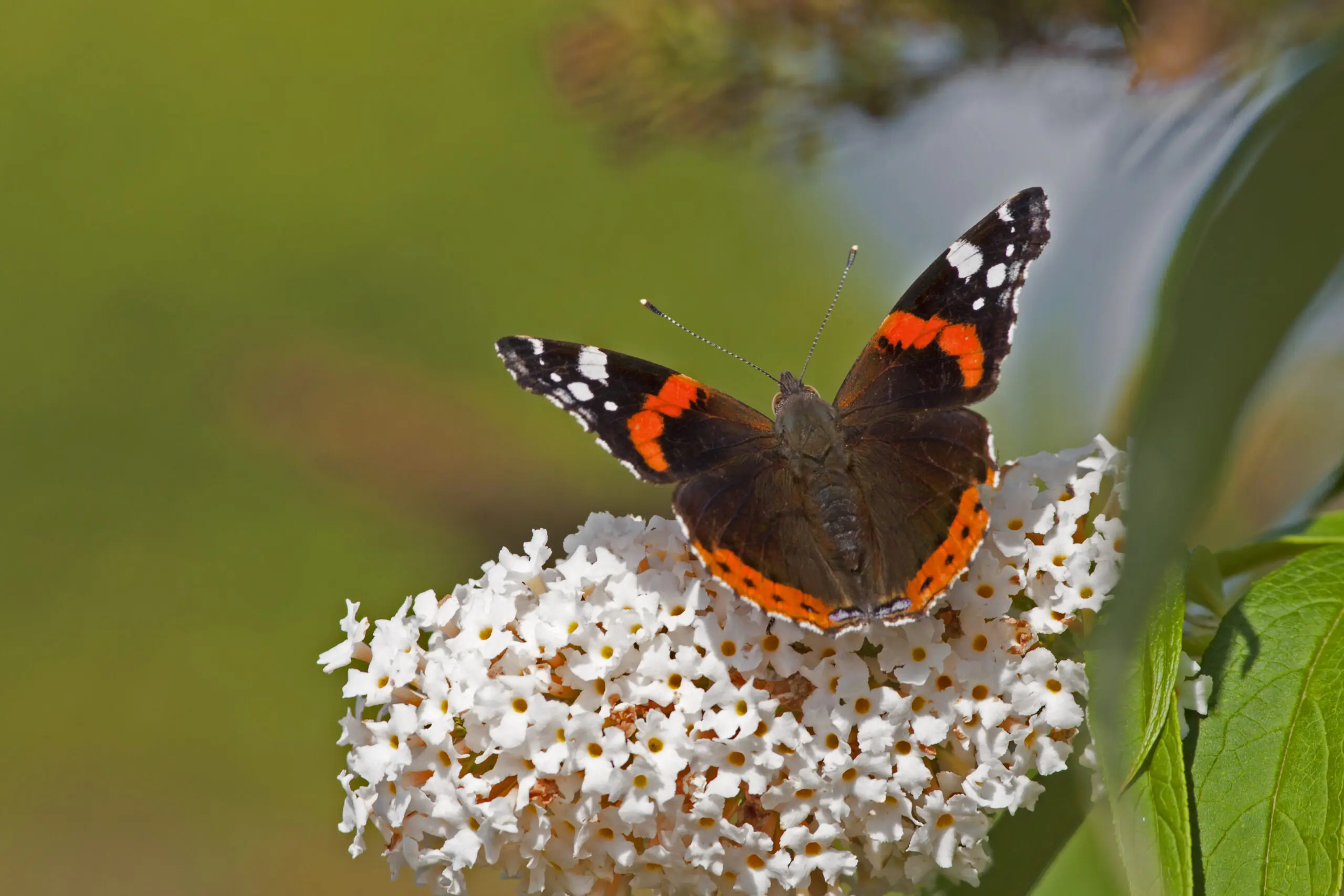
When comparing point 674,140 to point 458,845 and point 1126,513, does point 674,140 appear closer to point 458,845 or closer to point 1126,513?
point 458,845

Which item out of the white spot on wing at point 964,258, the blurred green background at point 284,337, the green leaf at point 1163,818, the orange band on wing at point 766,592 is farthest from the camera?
the blurred green background at point 284,337

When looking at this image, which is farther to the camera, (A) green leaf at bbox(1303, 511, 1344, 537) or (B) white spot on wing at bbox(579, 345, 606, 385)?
(B) white spot on wing at bbox(579, 345, 606, 385)

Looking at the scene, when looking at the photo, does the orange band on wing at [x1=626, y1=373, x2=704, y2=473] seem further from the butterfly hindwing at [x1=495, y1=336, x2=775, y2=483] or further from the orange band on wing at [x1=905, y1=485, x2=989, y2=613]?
the orange band on wing at [x1=905, y1=485, x2=989, y2=613]

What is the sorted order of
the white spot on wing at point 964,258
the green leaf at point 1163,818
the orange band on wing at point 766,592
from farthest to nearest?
the white spot on wing at point 964,258 → the orange band on wing at point 766,592 → the green leaf at point 1163,818

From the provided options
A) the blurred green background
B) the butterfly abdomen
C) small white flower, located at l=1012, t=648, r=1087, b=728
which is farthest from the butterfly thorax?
the blurred green background

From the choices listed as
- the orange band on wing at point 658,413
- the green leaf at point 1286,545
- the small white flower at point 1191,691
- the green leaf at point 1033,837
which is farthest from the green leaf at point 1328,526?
the orange band on wing at point 658,413

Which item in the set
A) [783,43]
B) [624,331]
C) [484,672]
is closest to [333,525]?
[624,331]

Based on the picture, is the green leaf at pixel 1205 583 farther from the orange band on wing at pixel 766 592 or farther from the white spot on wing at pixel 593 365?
the white spot on wing at pixel 593 365
